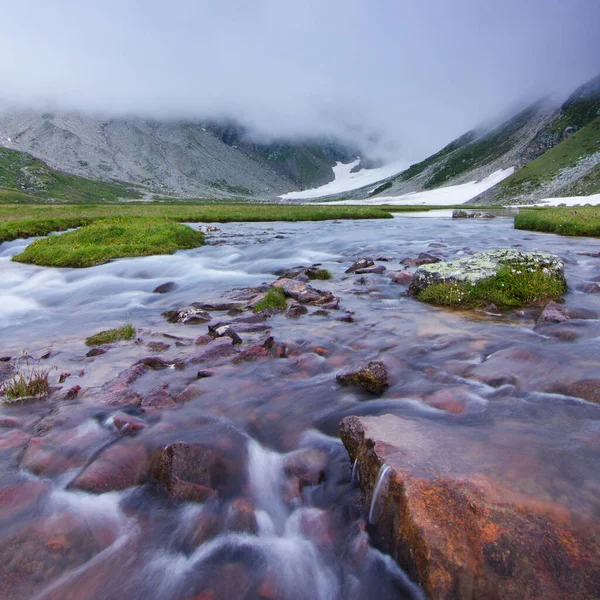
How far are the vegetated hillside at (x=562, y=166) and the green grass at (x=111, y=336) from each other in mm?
131089

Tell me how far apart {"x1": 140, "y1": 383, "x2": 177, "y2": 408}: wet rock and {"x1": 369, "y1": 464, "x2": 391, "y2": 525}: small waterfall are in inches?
138

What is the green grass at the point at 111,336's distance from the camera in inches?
374

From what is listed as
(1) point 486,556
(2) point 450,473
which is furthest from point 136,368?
(1) point 486,556

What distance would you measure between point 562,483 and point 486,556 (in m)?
1.27

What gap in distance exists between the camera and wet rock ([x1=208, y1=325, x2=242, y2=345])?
880 cm

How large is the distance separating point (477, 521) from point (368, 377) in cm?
347

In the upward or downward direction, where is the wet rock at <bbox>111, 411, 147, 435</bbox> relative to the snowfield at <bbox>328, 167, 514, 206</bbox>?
upward

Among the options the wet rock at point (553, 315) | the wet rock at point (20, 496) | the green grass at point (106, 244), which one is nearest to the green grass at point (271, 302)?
the wet rock at point (553, 315)

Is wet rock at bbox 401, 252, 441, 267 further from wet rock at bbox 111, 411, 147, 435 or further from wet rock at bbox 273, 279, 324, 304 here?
wet rock at bbox 111, 411, 147, 435

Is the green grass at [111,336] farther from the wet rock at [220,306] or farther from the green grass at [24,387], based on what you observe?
the wet rock at [220,306]

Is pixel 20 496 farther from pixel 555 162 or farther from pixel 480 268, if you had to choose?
pixel 555 162

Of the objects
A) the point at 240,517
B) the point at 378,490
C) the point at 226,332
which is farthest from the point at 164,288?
the point at 378,490

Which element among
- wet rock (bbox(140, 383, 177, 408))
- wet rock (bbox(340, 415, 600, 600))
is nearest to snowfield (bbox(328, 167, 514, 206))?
wet rock (bbox(140, 383, 177, 408))

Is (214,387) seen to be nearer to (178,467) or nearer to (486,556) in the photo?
(178,467)
